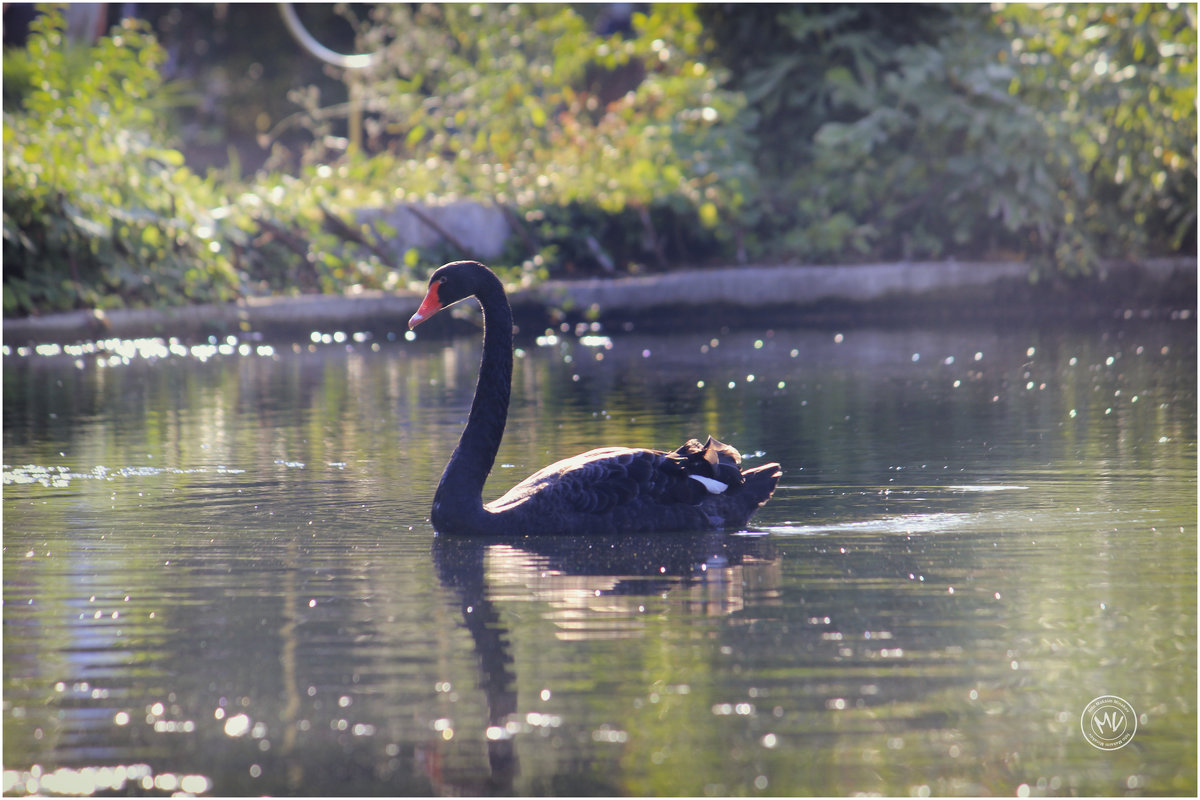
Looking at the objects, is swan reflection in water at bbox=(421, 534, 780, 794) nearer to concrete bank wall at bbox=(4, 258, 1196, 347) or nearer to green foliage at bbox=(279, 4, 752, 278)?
concrete bank wall at bbox=(4, 258, 1196, 347)

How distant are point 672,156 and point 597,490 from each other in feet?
41.6

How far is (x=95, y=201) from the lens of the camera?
16.0 metres

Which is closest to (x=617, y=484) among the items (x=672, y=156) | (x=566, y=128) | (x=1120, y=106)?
(x=1120, y=106)

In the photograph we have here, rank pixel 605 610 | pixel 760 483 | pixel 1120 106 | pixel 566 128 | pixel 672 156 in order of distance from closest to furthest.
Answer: pixel 605 610
pixel 760 483
pixel 1120 106
pixel 672 156
pixel 566 128

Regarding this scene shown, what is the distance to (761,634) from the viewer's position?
4.88 meters

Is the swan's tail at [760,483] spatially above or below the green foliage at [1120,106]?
below

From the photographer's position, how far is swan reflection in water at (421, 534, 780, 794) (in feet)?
14.8

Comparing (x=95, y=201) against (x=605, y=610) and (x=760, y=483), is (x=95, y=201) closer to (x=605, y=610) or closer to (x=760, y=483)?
(x=760, y=483)

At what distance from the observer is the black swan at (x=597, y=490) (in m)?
6.45

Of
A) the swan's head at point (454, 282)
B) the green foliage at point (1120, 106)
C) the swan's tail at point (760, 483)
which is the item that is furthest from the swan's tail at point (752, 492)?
the green foliage at point (1120, 106)

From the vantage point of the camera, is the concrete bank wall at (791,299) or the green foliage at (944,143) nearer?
the concrete bank wall at (791,299)

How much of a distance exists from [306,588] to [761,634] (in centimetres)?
170

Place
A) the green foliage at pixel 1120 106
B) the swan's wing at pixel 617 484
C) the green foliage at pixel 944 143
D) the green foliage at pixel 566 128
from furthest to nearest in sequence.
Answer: the green foliage at pixel 566 128
the green foliage at pixel 944 143
the green foliage at pixel 1120 106
the swan's wing at pixel 617 484

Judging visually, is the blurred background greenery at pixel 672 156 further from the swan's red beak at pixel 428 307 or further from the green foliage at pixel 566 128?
the swan's red beak at pixel 428 307
